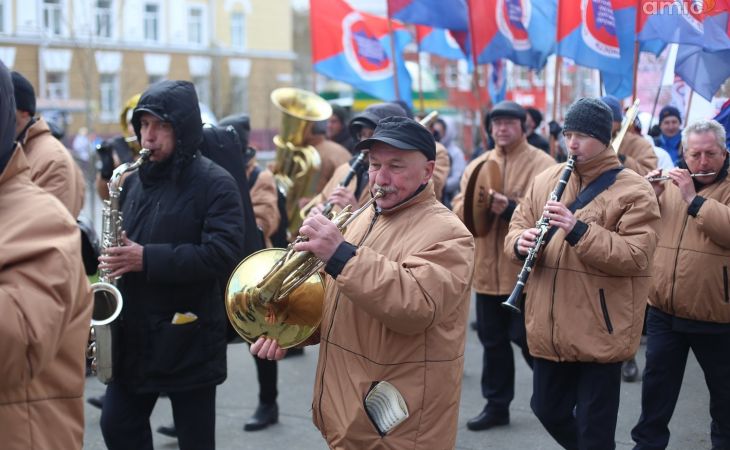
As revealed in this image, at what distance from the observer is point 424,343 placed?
129 inches

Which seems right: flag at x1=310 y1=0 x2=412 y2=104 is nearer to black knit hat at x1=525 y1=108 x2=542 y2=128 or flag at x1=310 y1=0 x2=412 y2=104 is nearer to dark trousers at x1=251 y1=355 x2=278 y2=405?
black knit hat at x1=525 y1=108 x2=542 y2=128

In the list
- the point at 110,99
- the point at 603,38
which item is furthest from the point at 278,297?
the point at 110,99

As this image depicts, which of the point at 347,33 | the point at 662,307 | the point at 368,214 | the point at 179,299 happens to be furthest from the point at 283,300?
the point at 347,33

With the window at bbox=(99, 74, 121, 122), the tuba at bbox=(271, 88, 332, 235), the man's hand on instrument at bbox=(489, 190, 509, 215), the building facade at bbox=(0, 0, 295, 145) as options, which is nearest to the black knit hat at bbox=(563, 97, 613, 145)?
the man's hand on instrument at bbox=(489, 190, 509, 215)

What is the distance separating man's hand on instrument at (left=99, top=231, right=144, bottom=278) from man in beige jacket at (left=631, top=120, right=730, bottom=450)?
9.41 ft

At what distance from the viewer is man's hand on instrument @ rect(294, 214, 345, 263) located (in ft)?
10.2

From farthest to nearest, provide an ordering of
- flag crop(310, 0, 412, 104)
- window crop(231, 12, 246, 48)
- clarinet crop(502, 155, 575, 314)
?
window crop(231, 12, 246, 48)
flag crop(310, 0, 412, 104)
clarinet crop(502, 155, 575, 314)

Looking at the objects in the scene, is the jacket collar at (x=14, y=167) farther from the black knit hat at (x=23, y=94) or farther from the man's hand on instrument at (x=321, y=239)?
the black knit hat at (x=23, y=94)

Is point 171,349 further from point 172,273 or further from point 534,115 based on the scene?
point 534,115

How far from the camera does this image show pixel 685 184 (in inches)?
192

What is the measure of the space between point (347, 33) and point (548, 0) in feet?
7.44

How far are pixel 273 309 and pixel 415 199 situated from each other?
68 cm

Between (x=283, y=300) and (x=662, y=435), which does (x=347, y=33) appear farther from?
(x=283, y=300)

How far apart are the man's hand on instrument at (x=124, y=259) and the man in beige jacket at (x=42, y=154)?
0.62m
